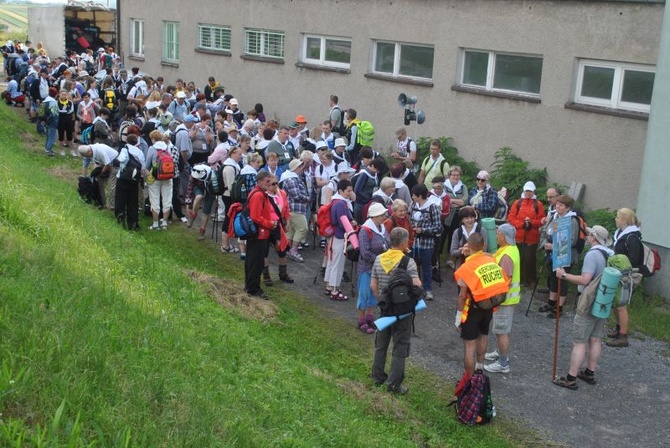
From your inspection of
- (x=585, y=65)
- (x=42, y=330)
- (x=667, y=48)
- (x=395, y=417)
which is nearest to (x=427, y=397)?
(x=395, y=417)

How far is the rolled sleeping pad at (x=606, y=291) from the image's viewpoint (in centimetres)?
898

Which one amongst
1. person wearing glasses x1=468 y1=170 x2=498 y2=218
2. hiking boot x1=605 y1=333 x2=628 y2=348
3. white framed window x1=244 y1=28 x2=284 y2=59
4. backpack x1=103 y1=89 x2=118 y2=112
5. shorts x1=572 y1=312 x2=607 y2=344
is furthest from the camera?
white framed window x1=244 y1=28 x2=284 y2=59

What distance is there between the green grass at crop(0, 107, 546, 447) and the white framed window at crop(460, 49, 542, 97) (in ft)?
23.9

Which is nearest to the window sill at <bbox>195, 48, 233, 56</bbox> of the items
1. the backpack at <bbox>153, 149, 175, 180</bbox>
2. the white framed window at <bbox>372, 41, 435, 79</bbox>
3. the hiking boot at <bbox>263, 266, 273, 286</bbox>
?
the white framed window at <bbox>372, 41, 435, 79</bbox>

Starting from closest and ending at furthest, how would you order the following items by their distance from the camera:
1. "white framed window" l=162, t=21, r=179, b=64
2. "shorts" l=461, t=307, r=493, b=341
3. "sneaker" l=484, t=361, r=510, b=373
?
"shorts" l=461, t=307, r=493, b=341 → "sneaker" l=484, t=361, r=510, b=373 → "white framed window" l=162, t=21, r=179, b=64

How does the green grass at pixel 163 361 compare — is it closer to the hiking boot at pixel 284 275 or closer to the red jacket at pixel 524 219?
the hiking boot at pixel 284 275

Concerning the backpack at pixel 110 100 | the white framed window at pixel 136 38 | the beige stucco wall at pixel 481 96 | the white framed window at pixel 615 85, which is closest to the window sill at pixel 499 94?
the beige stucco wall at pixel 481 96

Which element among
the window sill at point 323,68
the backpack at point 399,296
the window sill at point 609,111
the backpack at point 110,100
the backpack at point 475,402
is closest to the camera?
the backpack at point 475,402

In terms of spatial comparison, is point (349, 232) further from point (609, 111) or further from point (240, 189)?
point (609, 111)

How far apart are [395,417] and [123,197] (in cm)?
794

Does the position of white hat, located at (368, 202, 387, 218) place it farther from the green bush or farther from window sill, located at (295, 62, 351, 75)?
window sill, located at (295, 62, 351, 75)

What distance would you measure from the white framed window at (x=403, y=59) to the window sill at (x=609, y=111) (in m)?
4.30

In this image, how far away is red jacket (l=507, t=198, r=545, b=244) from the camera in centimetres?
1278

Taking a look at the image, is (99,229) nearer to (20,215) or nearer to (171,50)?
(20,215)
